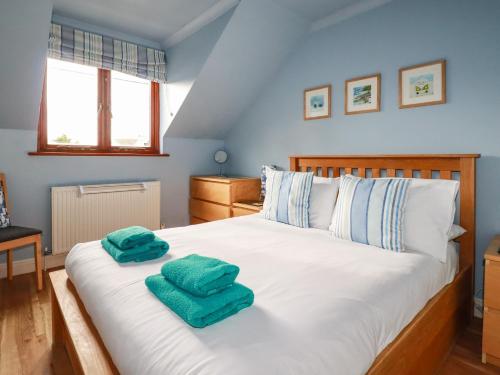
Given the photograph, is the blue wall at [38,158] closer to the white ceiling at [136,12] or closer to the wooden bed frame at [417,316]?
the white ceiling at [136,12]

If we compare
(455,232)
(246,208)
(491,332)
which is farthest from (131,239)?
(491,332)

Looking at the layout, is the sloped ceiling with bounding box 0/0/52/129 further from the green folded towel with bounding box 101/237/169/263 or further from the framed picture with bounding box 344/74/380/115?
the framed picture with bounding box 344/74/380/115

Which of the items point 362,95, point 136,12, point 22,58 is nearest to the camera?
point 22,58

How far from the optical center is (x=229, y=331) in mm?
965

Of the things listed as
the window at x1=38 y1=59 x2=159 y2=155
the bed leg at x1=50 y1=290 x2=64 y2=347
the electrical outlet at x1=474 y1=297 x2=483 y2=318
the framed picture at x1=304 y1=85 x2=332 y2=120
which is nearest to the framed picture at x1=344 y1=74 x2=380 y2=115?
the framed picture at x1=304 y1=85 x2=332 y2=120

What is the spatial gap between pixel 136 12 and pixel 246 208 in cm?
202

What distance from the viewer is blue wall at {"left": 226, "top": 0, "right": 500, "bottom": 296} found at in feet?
6.73

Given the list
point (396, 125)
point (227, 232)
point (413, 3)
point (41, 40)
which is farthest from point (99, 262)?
point (413, 3)

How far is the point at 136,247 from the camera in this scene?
63.7 inches

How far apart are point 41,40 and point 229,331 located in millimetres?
2490

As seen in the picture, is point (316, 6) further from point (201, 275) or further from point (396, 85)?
point (201, 275)

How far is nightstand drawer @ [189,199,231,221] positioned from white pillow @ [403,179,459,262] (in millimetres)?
1948

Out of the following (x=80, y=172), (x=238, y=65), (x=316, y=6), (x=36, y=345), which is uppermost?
(x=316, y=6)

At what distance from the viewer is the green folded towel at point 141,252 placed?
61.4 inches
